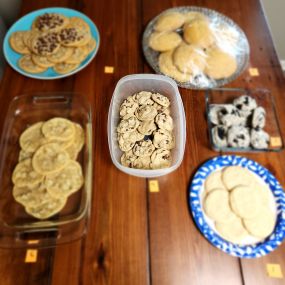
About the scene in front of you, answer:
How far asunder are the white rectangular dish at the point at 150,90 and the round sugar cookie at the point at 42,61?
0.96 ft

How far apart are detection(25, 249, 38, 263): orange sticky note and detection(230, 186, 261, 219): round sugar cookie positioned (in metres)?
0.48

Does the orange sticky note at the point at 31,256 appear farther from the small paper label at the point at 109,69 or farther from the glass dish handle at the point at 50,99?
the small paper label at the point at 109,69

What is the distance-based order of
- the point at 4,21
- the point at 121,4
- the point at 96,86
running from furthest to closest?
the point at 4,21, the point at 121,4, the point at 96,86

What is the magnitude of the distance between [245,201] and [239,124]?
0.23 m

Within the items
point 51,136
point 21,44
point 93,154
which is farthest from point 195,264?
point 21,44

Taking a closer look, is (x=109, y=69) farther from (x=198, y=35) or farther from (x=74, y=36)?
(x=198, y=35)

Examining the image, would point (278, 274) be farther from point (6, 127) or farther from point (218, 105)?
point (6, 127)

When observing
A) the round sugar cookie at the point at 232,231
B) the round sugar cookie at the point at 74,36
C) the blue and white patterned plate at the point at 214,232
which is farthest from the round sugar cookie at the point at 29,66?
the round sugar cookie at the point at 232,231

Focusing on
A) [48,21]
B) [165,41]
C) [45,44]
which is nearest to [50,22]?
[48,21]

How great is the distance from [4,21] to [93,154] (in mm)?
959

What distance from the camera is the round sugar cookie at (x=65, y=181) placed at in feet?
2.25

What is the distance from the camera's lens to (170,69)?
84 centimetres

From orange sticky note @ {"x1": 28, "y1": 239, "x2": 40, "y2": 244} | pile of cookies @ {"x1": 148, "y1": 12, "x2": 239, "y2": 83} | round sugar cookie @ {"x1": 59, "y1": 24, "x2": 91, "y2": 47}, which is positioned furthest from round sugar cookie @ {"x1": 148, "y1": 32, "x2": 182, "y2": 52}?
orange sticky note @ {"x1": 28, "y1": 239, "x2": 40, "y2": 244}

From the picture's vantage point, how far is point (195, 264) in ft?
2.04
